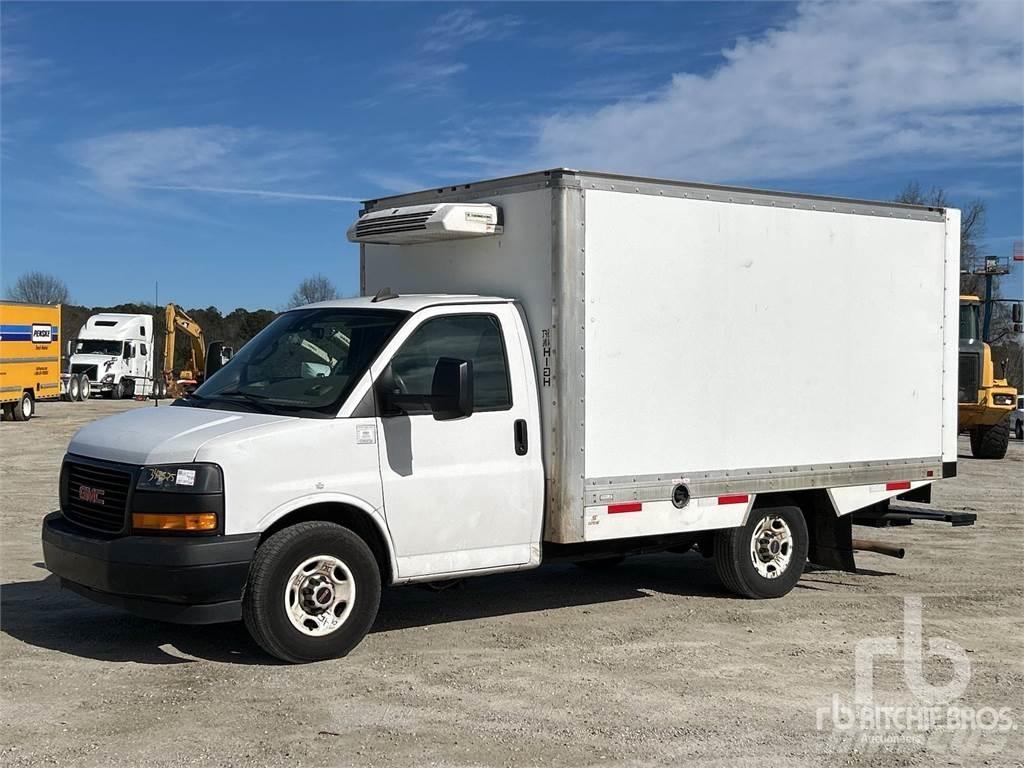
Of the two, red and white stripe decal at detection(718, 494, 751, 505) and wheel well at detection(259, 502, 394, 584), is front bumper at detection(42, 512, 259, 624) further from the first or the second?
red and white stripe decal at detection(718, 494, 751, 505)

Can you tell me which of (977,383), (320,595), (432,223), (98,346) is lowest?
(320,595)

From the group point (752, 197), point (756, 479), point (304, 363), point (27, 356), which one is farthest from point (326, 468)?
point (27, 356)

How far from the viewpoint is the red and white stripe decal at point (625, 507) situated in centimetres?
785

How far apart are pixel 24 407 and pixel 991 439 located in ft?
80.7

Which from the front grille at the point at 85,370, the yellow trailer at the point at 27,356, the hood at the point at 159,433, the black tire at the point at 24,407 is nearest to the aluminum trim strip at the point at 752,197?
the hood at the point at 159,433

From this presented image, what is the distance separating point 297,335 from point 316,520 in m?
1.45

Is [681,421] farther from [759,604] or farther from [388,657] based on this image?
[388,657]

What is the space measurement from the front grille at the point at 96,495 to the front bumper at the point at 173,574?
0.51 feet

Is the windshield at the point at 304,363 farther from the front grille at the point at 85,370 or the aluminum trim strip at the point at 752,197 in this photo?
the front grille at the point at 85,370

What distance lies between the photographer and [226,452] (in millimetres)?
6508

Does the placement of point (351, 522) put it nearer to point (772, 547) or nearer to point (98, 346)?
point (772, 547)

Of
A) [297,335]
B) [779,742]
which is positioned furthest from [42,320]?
[779,742]

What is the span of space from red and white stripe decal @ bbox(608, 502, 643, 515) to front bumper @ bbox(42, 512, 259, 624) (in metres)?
2.43

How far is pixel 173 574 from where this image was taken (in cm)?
642
